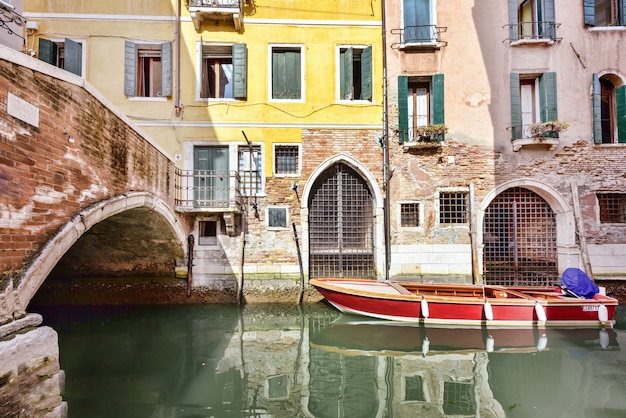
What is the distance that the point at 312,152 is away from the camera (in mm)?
8062

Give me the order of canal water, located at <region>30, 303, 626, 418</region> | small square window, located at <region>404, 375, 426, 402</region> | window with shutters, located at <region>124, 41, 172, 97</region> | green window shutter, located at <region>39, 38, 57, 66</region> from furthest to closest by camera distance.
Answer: window with shutters, located at <region>124, 41, 172, 97</region>
green window shutter, located at <region>39, 38, 57, 66</region>
small square window, located at <region>404, 375, 426, 402</region>
canal water, located at <region>30, 303, 626, 418</region>

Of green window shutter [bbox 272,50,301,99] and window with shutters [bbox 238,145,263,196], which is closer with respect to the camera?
window with shutters [bbox 238,145,263,196]

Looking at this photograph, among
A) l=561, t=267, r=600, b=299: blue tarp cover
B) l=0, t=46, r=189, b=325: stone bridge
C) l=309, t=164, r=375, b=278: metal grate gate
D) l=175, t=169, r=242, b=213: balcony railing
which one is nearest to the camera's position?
l=0, t=46, r=189, b=325: stone bridge

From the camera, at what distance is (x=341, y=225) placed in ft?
27.2

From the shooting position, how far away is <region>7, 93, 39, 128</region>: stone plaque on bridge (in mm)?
2557

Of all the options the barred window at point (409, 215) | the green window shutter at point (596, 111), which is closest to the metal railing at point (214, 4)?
the barred window at point (409, 215)

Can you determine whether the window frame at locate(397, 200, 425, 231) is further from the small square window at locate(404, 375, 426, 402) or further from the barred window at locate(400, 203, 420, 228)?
the small square window at locate(404, 375, 426, 402)

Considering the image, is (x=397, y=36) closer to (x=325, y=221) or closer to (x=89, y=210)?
(x=325, y=221)

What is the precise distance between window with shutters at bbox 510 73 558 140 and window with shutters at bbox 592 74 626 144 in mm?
962

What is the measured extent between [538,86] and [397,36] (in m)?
3.68

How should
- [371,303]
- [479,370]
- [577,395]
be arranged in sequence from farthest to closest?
[371,303], [479,370], [577,395]

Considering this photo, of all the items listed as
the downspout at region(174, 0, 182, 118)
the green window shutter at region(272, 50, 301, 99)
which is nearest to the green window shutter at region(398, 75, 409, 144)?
the green window shutter at region(272, 50, 301, 99)

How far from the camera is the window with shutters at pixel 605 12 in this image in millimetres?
8023

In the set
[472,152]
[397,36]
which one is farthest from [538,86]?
[397,36]
